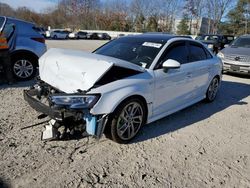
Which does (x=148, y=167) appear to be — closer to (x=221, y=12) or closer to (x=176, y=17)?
(x=221, y=12)

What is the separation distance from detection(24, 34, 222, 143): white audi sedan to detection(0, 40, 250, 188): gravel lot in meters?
0.25

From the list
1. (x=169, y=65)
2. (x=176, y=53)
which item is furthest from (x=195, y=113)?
(x=169, y=65)

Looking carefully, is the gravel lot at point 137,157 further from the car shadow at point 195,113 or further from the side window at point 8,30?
the side window at point 8,30

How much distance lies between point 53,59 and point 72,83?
758 mm

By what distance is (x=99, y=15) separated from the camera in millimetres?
66438

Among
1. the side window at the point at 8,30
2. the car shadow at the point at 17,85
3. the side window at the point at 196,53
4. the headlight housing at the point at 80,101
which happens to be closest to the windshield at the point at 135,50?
the side window at the point at 196,53

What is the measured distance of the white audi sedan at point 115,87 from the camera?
10.3ft

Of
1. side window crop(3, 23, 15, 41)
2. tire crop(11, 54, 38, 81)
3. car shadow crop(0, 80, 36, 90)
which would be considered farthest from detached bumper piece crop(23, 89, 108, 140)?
side window crop(3, 23, 15, 41)

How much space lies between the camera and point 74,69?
131 inches

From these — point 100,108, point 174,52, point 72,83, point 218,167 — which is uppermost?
point 174,52

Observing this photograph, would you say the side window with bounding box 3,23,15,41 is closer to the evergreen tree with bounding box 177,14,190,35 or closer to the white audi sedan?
the white audi sedan

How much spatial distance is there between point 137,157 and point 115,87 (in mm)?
989

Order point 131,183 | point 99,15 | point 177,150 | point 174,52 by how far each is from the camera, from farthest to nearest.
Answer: point 99,15
point 174,52
point 177,150
point 131,183

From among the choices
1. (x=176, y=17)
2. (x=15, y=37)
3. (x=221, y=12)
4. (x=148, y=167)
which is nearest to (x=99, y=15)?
(x=176, y=17)
